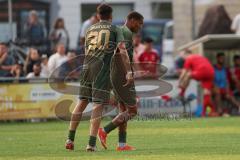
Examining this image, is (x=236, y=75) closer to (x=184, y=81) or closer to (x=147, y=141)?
(x=184, y=81)

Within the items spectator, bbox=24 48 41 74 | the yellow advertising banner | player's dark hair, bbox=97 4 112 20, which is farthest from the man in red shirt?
player's dark hair, bbox=97 4 112 20

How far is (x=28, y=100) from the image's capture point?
87.7 feet

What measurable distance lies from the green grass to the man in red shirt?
355 cm

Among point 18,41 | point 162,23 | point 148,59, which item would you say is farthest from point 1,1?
point 162,23

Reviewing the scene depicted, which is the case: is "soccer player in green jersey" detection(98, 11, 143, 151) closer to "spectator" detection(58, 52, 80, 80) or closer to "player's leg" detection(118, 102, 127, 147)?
"player's leg" detection(118, 102, 127, 147)

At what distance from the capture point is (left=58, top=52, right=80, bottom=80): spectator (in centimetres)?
2558

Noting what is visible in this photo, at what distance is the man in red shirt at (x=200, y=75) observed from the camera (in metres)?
28.1

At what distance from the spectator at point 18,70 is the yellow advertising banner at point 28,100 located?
63 centimetres

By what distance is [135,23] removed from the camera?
15.4 m

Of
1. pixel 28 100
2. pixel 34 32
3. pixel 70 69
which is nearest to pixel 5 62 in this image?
pixel 34 32

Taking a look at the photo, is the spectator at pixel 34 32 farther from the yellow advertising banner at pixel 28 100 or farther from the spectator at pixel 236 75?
the spectator at pixel 236 75

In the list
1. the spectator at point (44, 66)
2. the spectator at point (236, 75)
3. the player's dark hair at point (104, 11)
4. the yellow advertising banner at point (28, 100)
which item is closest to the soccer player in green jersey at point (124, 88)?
the player's dark hair at point (104, 11)

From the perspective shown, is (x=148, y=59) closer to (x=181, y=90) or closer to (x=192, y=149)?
(x=181, y=90)

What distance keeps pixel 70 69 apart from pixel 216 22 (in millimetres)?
11596
